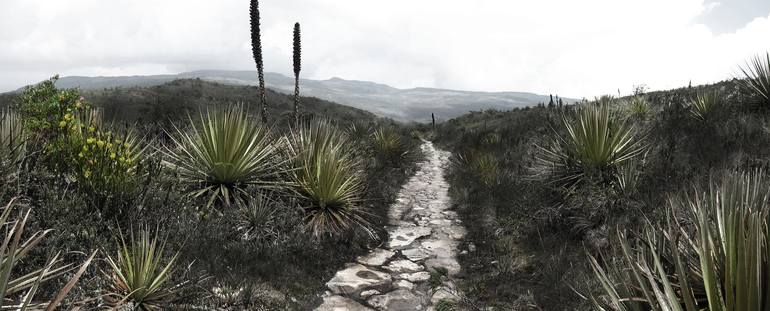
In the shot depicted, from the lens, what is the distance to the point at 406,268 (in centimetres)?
550

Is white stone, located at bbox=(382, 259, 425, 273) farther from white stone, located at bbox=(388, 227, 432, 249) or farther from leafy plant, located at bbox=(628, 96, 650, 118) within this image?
leafy plant, located at bbox=(628, 96, 650, 118)

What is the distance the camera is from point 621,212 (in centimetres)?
535

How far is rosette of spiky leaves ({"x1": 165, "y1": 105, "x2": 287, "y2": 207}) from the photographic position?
18.4 feet

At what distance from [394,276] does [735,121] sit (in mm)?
6621

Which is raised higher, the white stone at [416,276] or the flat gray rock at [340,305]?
the flat gray rock at [340,305]

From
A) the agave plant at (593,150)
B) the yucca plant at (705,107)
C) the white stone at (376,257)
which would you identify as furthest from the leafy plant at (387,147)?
the yucca plant at (705,107)

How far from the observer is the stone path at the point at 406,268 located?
448 centimetres

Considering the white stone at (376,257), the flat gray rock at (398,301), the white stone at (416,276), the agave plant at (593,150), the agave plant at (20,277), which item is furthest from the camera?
the agave plant at (593,150)

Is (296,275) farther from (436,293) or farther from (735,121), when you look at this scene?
(735,121)

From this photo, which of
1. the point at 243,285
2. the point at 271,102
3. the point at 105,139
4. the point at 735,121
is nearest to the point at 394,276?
the point at 243,285

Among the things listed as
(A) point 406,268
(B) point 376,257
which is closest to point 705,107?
(A) point 406,268

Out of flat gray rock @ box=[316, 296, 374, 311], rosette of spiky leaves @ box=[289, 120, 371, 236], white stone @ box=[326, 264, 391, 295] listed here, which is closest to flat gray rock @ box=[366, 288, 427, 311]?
flat gray rock @ box=[316, 296, 374, 311]

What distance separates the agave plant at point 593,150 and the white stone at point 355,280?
3.20 metres

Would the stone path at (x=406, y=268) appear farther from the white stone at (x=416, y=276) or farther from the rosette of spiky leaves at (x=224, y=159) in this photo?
the rosette of spiky leaves at (x=224, y=159)
